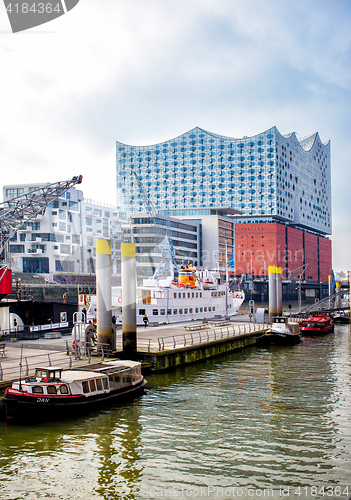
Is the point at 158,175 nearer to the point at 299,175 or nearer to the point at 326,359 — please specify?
the point at 299,175

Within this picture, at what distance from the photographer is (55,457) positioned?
52.0ft

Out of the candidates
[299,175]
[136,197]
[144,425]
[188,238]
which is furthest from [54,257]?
[299,175]

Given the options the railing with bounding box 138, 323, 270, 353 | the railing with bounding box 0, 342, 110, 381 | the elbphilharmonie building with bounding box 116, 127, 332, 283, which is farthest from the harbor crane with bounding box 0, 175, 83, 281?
the elbphilharmonie building with bounding box 116, 127, 332, 283

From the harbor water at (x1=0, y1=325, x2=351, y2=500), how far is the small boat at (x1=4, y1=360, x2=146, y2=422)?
0.58m

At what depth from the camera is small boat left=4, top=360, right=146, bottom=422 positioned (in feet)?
63.0

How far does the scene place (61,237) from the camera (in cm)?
11375

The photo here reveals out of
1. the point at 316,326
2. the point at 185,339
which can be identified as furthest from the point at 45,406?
the point at 316,326

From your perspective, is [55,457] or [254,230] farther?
[254,230]

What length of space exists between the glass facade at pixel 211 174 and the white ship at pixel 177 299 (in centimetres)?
10918

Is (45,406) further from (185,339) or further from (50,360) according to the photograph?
(185,339)

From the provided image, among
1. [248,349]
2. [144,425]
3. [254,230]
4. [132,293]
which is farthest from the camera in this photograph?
[254,230]

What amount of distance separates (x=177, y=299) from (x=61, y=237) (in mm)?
66125

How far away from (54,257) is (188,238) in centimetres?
4905

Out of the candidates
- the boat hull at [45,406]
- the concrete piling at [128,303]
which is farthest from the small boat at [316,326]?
the boat hull at [45,406]
